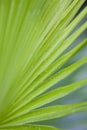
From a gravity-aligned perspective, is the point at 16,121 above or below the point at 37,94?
below

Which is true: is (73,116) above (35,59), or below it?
below

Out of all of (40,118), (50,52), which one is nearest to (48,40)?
(50,52)

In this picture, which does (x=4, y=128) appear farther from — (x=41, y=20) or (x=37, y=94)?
(x=41, y=20)

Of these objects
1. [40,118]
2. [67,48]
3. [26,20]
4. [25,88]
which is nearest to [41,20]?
[26,20]

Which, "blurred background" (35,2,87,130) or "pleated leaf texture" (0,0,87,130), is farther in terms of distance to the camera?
"blurred background" (35,2,87,130)

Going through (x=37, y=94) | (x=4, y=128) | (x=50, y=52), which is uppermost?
(x=50, y=52)

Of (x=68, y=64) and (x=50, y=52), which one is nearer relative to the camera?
(x=50, y=52)

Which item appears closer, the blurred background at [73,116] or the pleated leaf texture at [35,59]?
the pleated leaf texture at [35,59]
